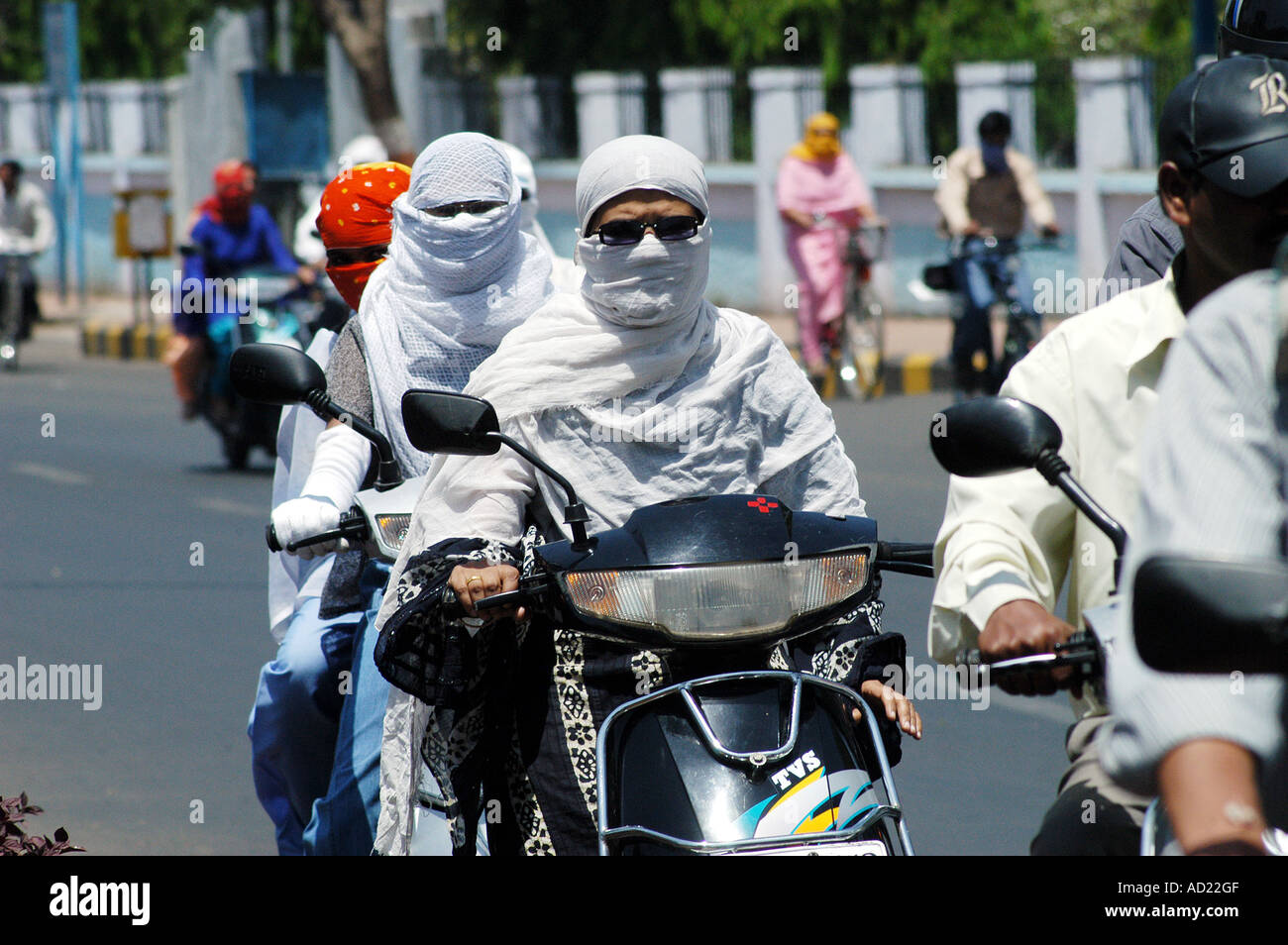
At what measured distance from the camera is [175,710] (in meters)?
6.12

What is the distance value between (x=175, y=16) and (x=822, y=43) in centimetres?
1419

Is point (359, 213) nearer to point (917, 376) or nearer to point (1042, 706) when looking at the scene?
point (1042, 706)

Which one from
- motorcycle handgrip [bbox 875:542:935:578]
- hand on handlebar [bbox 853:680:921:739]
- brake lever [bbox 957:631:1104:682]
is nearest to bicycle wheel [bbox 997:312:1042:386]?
motorcycle handgrip [bbox 875:542:935:578]

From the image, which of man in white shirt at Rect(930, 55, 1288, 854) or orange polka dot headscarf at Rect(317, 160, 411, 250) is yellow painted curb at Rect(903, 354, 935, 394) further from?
man in white shirt at Rect(930, 55, 1288, 854)

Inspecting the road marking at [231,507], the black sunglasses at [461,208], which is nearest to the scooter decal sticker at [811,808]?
the black sunglasses at [461,208]

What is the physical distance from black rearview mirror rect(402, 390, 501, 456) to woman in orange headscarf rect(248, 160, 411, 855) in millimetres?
959

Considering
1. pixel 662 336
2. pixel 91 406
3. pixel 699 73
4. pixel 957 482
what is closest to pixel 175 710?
pixel 662 336

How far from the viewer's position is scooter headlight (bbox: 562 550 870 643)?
2.53 m

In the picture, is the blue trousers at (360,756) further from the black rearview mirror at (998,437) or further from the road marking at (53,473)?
the road marking at (53,473)

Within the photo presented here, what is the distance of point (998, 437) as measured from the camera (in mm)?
2170

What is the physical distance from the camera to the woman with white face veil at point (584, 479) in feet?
9.01

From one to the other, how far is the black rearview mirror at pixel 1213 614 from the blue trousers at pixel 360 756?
6.37ft

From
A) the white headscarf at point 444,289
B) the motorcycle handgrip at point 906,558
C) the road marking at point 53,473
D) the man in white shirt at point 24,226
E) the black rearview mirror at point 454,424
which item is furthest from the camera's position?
the man in white shirt at point 24,226

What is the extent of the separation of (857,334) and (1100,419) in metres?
11.9
